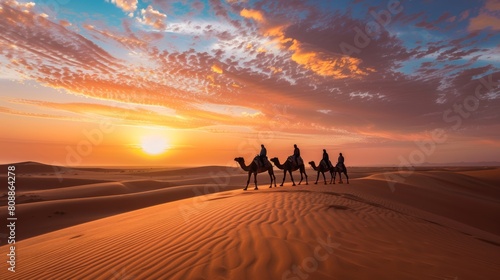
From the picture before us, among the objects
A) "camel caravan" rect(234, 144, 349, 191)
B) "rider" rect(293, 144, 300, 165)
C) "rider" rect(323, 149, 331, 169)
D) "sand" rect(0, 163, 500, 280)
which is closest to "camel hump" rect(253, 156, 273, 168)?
"camel caravan" rect(234, 144, 349, 191)

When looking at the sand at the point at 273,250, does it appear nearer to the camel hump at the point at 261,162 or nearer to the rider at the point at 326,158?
the camel hump at the point at 261,162

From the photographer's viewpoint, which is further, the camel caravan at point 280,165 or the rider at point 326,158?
the rider at point 326,158

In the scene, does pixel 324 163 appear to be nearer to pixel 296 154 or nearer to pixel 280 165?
pixel 296 154

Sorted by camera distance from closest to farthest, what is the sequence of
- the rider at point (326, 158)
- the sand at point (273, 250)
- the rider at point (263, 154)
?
the sand at point (273, 250) → the rider at point (263, 154) → the rider at point (326, 158)

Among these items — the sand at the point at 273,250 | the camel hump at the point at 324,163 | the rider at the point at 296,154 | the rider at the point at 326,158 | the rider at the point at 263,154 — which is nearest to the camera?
the sand at the point at 273,250

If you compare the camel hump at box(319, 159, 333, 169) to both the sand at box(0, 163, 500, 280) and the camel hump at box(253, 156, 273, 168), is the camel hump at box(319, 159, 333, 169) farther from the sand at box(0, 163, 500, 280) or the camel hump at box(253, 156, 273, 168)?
the sand at box(0, 163, 500, 280)

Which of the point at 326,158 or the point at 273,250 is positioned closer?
the point at 273,250

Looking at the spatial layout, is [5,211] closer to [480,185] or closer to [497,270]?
[497,270]

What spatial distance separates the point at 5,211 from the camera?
17328mm

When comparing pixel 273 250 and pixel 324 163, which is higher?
pixel 324 163

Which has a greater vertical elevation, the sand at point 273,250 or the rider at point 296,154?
the rider at point 296,154

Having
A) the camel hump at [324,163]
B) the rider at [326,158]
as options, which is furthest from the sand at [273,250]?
the camel hump at [324,163]

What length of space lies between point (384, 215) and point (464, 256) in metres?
3.47

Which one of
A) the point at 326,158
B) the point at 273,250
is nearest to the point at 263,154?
the point at 326,158
